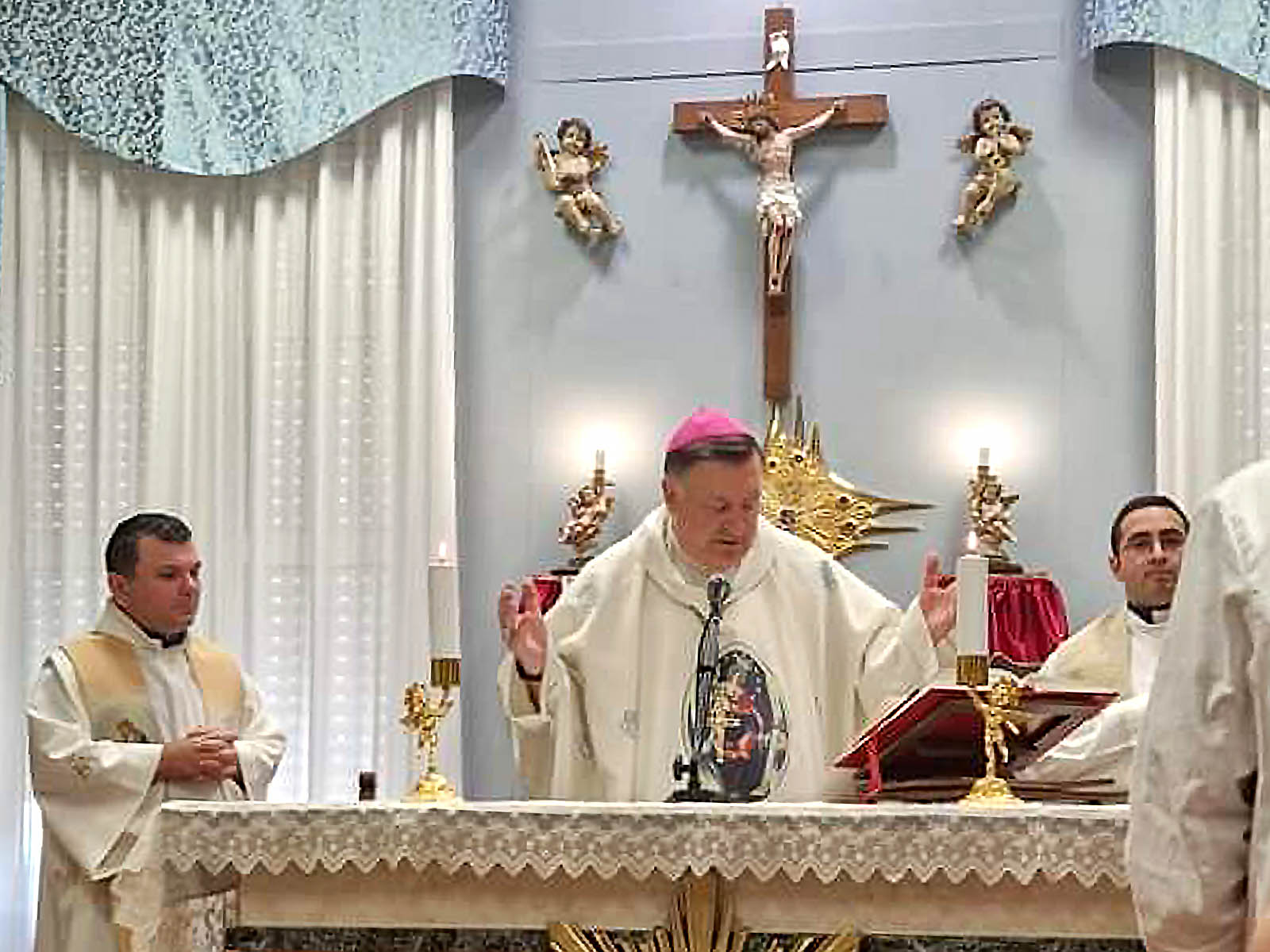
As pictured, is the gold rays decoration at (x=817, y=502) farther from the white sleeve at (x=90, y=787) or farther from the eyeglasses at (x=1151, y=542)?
the white sleeve at (x=90, y=787)

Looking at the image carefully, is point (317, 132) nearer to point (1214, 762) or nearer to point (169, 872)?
point (169, 872)

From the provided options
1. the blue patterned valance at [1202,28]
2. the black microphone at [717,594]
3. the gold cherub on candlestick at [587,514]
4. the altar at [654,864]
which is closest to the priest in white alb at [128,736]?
the black microphone at [717,594]

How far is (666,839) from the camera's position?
3.86 m

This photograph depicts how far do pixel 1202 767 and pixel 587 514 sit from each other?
600 cm

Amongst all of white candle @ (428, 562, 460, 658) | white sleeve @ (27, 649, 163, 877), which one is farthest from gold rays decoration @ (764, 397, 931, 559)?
white candle @ (428, 562, 460, 658)

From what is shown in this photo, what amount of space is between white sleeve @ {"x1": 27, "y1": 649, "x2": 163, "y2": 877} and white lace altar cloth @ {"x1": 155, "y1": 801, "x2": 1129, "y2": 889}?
5.92 ft

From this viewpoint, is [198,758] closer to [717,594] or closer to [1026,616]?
[717,594]

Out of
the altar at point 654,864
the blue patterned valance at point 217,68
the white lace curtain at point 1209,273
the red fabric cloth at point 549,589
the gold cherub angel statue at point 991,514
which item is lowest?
the altar at point 654,864

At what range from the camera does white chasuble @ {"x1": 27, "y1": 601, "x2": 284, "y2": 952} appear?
582cm

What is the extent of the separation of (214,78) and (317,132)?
0.43 metres

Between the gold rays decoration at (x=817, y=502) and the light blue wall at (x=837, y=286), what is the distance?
6cm

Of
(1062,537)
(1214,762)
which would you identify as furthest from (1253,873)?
(1062,537)

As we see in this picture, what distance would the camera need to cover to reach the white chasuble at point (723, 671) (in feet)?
15.8

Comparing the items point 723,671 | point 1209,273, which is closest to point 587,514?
point 1209,273
